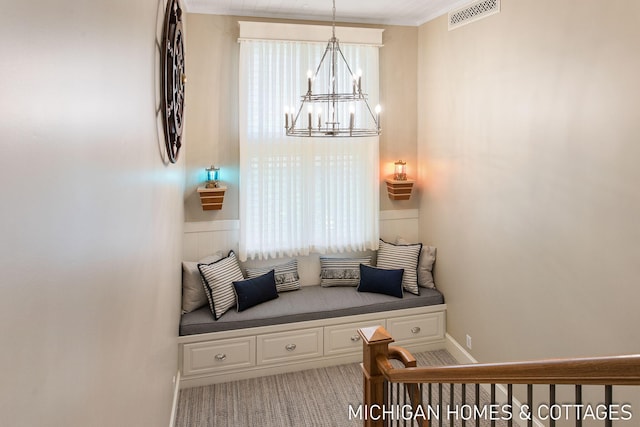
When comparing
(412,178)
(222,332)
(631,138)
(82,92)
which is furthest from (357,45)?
(82,92)

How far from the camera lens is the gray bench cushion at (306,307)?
3525 mm

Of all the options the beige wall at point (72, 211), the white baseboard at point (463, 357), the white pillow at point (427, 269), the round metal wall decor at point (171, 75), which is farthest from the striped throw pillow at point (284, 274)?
the beige wall at point (72, 211)

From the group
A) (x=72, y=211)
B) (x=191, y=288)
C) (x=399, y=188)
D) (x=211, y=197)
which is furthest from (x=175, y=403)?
(x=399, y=188)

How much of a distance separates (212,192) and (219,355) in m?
1.47

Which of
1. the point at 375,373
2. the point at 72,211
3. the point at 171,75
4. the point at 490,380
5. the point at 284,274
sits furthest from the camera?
the point at 284,274

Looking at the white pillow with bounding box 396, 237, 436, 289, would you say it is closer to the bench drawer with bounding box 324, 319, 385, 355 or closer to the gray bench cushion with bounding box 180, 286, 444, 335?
the gray bench cushion with bounding box 180, 286, 444, 335

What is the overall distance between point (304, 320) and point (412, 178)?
6.53 feet

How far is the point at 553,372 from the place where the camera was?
1.02 m

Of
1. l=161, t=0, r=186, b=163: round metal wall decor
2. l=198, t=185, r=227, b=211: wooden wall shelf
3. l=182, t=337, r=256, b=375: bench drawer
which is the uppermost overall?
l=161, t=0, r=186, b=163: round metal wall decor

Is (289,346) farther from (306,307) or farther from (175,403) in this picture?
(175,403)

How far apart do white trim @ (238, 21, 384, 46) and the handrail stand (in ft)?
11.4

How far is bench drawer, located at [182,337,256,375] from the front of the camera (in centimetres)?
347

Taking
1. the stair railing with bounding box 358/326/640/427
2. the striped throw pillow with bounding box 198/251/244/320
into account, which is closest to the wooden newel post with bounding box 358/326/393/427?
the stair railing with bounding box 358/326/640/427

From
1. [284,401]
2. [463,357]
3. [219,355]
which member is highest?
[219,355]
